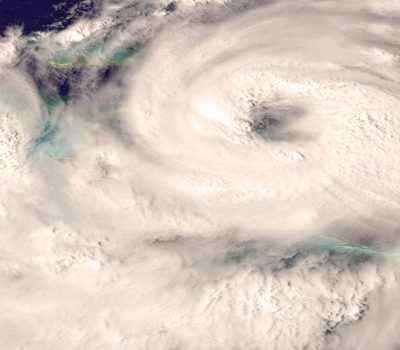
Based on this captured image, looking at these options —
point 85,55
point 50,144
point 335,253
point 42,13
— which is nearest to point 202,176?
point 335,253

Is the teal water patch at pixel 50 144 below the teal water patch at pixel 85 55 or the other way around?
below

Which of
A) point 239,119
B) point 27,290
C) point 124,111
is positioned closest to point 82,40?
point 124,111

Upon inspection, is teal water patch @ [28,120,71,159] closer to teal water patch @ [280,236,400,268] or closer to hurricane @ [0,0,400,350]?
hurricane @ [0,0,400,350]

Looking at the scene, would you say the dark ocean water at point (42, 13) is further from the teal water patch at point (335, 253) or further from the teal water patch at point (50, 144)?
the teal water patch at point (335, 253)

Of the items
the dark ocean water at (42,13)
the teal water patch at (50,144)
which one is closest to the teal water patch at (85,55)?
the dark ocean water at (42,13)

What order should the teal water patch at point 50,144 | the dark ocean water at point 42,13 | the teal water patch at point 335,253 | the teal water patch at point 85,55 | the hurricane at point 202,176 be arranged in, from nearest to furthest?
the hurricane at point 202,176 → the teal water patch at point 335,253 → the teal water patch at point 50,144 → the teal water patch at point 85,55 → the dark ocean water at point 42,13

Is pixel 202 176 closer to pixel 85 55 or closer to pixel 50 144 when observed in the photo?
pixel 50 144

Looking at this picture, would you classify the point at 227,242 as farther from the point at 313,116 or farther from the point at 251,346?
the point at 313,116

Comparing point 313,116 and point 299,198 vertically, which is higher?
point 313,116

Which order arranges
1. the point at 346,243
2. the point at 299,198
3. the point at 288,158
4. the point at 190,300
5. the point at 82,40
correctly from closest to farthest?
1. the point at 190,300
2. the point at 346,243
3. the point at 299,198
4. the point at 288,158
5. the point at 82,40
